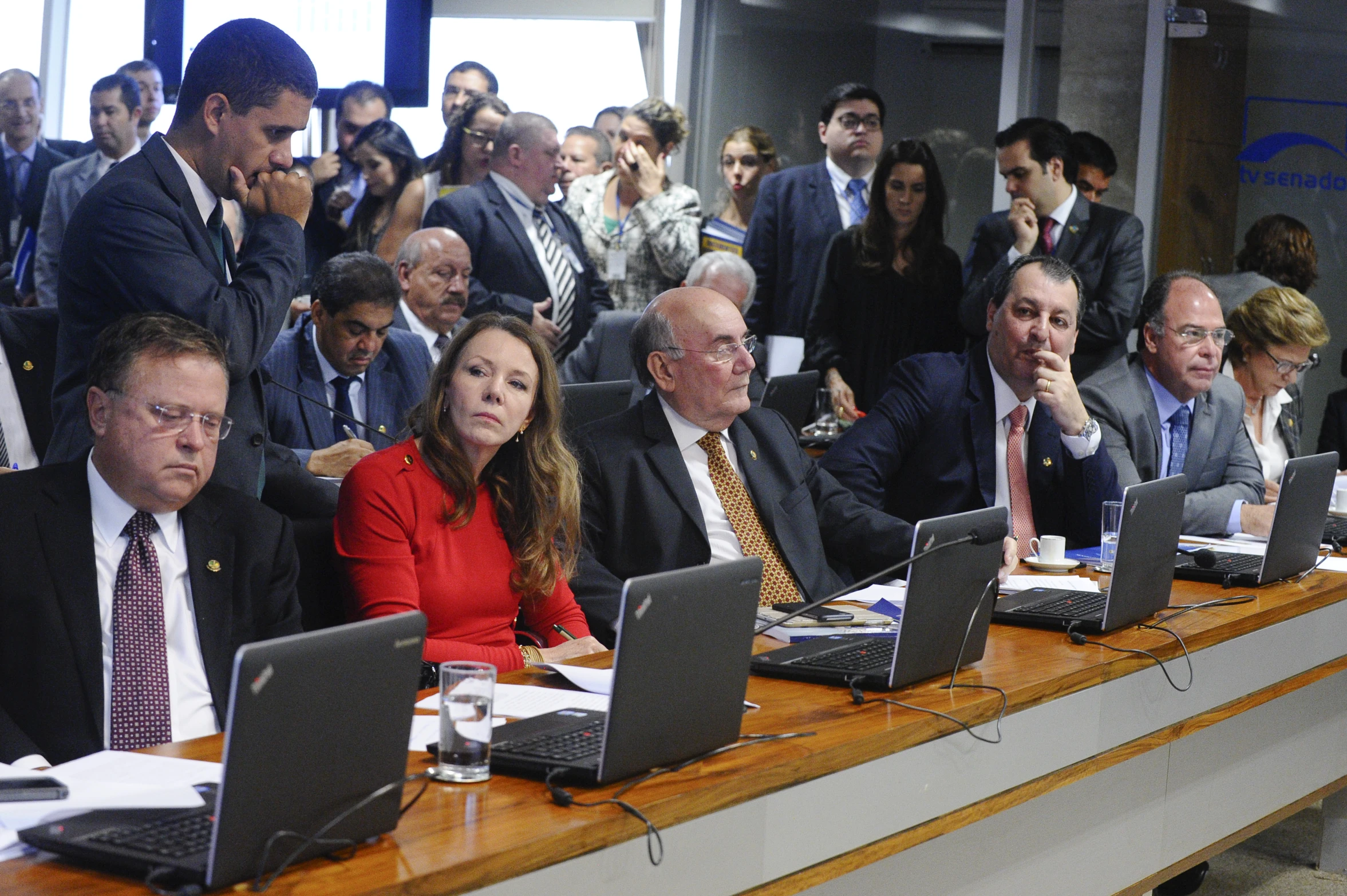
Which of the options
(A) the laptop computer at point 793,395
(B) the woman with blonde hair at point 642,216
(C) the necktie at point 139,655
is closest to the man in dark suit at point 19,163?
(B) the woman with blonde hair at point 642,216

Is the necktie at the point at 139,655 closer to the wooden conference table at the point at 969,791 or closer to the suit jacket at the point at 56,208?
the wooden conference table at the point at 969,791

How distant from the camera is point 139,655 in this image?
196 centimetres

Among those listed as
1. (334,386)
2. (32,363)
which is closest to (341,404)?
(334,386)

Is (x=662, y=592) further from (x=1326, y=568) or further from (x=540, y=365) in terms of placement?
(x=1326, y=568)

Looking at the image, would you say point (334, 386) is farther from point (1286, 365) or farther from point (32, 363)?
point (1286, 365)

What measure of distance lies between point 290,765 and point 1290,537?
2.37 m

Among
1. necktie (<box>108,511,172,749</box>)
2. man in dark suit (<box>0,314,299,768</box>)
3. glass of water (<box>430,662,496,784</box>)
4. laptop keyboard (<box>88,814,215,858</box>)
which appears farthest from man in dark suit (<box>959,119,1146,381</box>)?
laptop keyboard (<box>88,814,215,858</box>)

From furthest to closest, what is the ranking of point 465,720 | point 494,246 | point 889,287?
point 889,287, point 494,246, point 465,720

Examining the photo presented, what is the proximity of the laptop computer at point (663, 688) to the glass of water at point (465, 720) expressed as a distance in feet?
0.14

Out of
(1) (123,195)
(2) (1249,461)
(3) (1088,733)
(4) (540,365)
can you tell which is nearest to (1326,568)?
(2) (1249,461)

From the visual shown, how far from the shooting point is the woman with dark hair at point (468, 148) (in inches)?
212

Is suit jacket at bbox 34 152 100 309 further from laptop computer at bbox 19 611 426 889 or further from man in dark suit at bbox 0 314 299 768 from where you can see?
laptop computer at bbox 19 611 426 889

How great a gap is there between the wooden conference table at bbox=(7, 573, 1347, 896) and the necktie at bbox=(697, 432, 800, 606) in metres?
0.49

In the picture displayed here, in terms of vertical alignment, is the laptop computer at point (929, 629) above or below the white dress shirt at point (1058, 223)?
below
